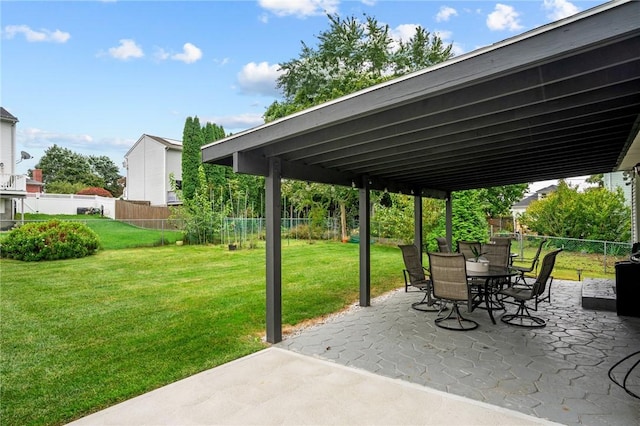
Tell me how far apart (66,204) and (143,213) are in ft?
21.8

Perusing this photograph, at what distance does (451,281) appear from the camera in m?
4.68

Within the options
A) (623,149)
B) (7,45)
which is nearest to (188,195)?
(7,45)

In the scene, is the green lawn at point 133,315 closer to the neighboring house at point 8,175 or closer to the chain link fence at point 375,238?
the chain link fence at point 375,238

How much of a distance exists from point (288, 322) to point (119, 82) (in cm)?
1073

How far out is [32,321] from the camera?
17.1 ft

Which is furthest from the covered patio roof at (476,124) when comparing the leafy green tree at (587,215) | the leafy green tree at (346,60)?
the leafy green tree at (346,60)

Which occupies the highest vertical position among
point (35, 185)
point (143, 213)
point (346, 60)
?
point (346, 60)

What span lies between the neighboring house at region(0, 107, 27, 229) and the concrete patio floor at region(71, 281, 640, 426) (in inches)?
675

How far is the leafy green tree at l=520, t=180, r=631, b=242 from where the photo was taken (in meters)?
11.3

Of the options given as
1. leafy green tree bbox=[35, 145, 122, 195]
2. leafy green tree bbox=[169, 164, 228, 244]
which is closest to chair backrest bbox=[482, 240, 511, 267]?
leafy green tree bbox=[169, 164, 228, 244]

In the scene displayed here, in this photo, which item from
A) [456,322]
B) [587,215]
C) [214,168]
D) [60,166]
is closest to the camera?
[456,322]

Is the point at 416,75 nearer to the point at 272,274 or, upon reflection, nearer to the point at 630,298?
the point at 272,274

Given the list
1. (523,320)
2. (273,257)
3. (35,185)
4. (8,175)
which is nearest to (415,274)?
(523,320)

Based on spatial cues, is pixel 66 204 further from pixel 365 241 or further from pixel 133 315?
pixel 365 241
